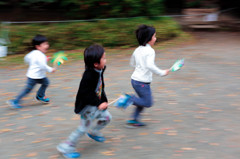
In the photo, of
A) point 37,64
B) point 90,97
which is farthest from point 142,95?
point 37,64

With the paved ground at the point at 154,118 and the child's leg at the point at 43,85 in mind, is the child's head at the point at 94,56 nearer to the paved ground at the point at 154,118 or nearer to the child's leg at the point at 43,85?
the paved ground at the point at 154,118

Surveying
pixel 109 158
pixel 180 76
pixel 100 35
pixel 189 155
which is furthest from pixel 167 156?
pixel 100 35

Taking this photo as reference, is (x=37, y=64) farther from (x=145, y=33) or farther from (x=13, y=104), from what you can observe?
(x=145, y=33)

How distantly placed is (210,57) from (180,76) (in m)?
1.81

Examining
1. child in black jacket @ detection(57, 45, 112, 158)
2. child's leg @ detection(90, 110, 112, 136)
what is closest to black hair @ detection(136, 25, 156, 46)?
child in black jacket @ detection(57, 45, 112, 158)

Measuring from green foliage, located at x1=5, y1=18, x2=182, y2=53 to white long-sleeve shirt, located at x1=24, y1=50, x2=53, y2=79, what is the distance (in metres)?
4.46

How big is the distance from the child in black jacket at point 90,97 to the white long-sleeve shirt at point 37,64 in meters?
1.77

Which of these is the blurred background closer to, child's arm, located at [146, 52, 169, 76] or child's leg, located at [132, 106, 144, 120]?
child's leg, located at [132, 106, 144, 120]

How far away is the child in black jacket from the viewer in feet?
11.8

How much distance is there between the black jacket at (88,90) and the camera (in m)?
3.59

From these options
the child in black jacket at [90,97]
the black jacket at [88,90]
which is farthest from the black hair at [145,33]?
the black jacket at [88,90]

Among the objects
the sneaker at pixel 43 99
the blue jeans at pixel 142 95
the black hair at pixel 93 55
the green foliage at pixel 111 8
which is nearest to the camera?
the black hair at pixel 93 55

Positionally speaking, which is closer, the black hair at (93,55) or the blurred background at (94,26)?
the black hair at (93,55)

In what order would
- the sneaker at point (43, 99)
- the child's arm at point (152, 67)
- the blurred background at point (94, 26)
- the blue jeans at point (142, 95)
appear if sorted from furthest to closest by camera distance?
1. the blurred background at point (94, 26)
2. the sneaker at point (43, 99)
3. the blue jeans at point (142, 95)
4. the child's arm at point (152, 67)
